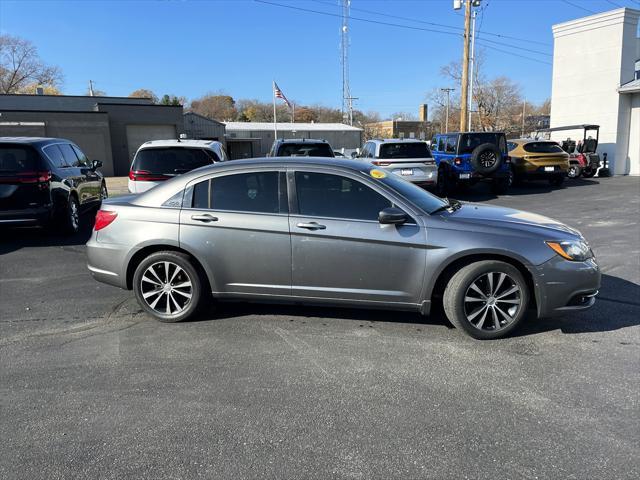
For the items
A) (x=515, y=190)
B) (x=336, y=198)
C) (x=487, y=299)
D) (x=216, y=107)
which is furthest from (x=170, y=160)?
(x=216, y=107)

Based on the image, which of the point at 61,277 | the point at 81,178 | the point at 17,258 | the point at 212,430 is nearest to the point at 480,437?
the point at 212,430

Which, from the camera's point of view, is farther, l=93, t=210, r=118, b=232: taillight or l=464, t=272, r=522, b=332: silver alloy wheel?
l=93, t=210, r=118, b=232: taillight

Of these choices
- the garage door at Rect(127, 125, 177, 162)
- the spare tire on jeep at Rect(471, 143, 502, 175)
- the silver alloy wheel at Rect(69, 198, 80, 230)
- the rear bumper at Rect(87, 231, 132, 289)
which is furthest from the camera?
the garage door at Rect(127, 125, 177, 162)

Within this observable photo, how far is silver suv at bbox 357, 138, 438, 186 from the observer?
1234 centimetres

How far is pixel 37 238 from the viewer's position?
881 centimetres

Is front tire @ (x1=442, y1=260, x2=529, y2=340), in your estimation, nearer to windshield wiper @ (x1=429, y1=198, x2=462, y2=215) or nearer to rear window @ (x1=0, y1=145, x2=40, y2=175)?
windshield wiper @ (x1=429, y1=198, x2=462, y2=215)

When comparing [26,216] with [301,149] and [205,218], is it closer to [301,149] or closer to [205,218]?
[205,218]

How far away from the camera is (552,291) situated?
4047 mm

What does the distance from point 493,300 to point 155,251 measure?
326cm

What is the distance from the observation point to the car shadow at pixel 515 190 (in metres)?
15.2

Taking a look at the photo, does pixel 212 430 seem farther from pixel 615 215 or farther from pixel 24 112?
pixel 24 112

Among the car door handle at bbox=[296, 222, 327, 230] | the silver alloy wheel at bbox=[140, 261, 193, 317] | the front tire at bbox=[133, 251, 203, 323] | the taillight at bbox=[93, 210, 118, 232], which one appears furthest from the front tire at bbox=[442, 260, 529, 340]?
the taillight at bbox=[93, 210, 118, 232]

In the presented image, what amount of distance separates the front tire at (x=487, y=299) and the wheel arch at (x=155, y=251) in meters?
2.30

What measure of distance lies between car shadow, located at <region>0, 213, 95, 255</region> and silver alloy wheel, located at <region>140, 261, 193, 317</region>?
4559 mm
